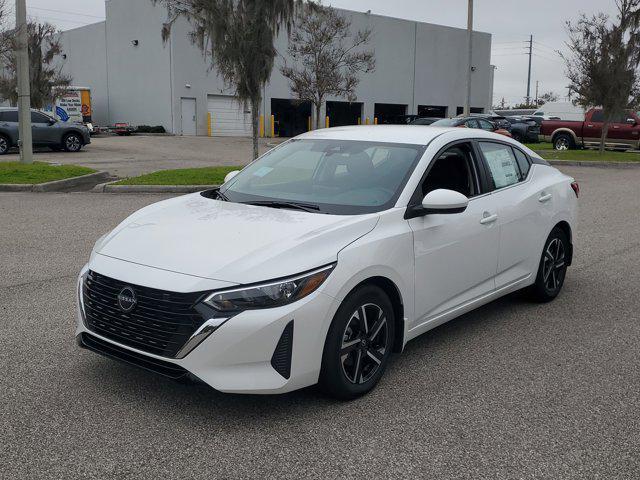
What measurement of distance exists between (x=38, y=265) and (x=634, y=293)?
614cm

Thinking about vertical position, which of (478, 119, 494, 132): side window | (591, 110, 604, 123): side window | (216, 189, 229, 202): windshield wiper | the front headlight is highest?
(591, 110, 604, 123): side window

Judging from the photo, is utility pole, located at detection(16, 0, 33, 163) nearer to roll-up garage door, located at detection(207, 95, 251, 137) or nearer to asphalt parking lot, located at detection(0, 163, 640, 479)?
asphalt parking lot, located at detection(0, 163, 640, 479)

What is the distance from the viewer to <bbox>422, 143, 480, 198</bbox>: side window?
4930 mm

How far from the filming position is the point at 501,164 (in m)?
5.67

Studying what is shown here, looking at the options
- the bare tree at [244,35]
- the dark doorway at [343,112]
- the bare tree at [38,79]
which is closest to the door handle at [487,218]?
the bare tree at [244,35]

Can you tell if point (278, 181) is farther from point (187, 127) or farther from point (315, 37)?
point (187, 127)

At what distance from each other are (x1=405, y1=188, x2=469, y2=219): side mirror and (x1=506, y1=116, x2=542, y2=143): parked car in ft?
102

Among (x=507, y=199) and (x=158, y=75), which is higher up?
(x=158, y=75)

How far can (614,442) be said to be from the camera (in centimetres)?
358

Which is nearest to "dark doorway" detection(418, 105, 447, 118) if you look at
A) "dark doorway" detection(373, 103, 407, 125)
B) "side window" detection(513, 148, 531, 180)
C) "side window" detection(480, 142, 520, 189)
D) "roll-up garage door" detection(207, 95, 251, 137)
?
"dark doorway" detection(373, 103, 407, 125)

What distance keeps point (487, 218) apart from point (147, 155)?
22.6m

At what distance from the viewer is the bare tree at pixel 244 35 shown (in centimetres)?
1609

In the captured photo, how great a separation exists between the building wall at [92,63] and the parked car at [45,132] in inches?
848

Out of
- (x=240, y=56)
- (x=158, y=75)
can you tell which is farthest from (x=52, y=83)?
(x=240, y=56)
